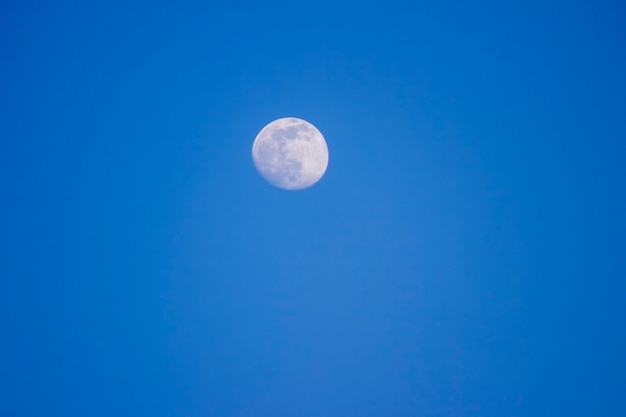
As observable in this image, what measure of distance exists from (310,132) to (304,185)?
1034 mm

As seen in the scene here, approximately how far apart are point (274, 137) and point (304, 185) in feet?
3.47

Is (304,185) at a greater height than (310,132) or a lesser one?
lesser

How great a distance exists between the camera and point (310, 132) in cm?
456

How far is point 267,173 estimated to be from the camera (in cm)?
443

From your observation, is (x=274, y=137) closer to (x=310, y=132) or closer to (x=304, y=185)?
(x=310, y=132)

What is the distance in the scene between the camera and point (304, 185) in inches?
182

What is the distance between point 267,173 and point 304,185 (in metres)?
0.75

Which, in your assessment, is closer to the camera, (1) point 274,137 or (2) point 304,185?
(1) point 274,137

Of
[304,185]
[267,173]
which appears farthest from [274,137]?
[304,185]

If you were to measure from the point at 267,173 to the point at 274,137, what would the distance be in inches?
26.6

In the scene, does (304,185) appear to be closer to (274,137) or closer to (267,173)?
(267,173)

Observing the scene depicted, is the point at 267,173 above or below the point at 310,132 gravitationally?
below

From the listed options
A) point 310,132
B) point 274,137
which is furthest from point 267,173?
point 310,132
